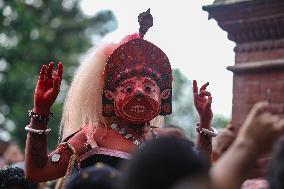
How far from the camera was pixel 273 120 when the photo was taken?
240 centimetres

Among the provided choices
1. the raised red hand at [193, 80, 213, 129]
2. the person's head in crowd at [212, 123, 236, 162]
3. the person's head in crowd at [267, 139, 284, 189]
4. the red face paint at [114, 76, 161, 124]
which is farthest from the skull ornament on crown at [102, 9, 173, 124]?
the person's head in crowd at [267, 139, 284, 189]

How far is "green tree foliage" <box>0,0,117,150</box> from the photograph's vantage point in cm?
2668

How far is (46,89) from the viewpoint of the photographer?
156 inches

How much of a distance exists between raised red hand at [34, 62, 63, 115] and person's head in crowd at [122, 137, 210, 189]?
1.66m

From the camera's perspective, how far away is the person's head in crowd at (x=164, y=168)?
2.25m

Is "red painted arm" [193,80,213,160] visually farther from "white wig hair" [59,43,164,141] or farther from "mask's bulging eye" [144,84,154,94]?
"white wig hair" [59,43,164,141]

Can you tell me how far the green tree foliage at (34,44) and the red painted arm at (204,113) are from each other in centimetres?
2080

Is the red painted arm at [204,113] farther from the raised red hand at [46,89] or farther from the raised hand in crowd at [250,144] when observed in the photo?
the raised hand in crowd at [250,144]

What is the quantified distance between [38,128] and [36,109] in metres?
0.11

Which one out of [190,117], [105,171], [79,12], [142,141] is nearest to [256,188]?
[142,141]

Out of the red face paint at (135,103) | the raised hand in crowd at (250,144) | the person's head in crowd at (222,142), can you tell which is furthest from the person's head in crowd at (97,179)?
the person's head in crowd at (222,142)

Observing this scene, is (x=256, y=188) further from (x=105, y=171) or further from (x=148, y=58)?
(x=105, y=171)

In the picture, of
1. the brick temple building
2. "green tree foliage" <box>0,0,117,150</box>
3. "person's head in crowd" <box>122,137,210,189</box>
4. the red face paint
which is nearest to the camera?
"person's head in crowd" <box>122,137,210,189</box>

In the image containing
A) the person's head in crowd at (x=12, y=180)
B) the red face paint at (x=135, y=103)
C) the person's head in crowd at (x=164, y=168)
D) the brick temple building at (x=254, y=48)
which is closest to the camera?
the person's head in crowd at (x=164, y=168)
